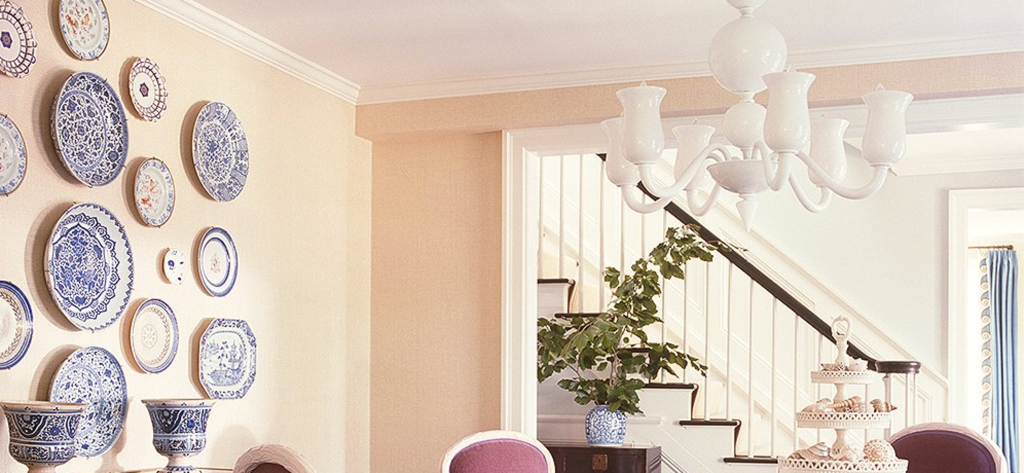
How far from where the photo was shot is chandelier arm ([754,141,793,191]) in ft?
8.20

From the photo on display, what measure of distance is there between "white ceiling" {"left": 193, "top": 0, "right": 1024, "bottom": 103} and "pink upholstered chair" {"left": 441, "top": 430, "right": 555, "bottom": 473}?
1519 mm

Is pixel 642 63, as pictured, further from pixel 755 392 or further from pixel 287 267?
pixel 755 392

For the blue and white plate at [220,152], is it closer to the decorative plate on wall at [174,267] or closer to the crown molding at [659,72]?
the decorative plate on wall at [174,267]

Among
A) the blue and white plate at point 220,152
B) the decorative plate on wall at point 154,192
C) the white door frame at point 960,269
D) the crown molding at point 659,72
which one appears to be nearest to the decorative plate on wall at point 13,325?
the decorative plate on wall at point 154,192

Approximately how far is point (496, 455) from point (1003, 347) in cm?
586

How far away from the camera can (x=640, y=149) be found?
8.58ft

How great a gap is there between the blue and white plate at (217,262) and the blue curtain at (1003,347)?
621cm

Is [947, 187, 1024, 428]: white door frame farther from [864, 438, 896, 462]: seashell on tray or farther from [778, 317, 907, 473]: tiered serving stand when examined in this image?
[864, 438, 896, 462]: seashell on tray

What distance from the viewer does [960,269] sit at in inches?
263

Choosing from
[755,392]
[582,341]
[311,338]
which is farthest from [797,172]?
[311,338]

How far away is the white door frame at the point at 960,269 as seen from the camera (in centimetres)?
659

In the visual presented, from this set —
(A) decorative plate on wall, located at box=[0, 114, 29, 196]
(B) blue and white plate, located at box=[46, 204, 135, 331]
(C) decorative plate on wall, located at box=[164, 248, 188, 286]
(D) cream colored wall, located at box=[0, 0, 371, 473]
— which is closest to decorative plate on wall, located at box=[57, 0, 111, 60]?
(D) cream colored wall, located at box=[0, 0, 371, 473]

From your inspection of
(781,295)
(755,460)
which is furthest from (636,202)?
(781,295)

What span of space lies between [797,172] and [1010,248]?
278cm
